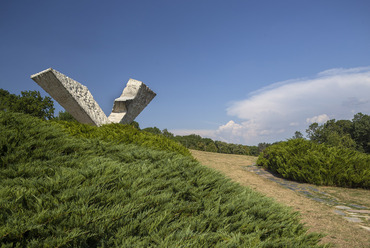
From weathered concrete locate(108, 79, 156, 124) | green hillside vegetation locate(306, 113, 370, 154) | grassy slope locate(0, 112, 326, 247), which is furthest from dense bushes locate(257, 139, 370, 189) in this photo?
green hillside vegetation locate(306, 113, 370, 154)

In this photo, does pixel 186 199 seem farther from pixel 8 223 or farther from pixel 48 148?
pixel 48 148

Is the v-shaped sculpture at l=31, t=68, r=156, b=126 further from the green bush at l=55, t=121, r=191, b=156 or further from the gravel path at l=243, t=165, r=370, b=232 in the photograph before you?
the gravel path at l=243, t=165, r=370, b=232

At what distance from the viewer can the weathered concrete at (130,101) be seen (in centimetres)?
984

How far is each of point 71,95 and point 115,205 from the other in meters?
6.61

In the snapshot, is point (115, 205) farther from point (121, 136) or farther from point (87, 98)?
point (87, 98)

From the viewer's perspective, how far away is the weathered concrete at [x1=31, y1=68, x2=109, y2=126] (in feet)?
23.8

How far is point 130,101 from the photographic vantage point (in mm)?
9844

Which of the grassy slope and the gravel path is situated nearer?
the grassy slope

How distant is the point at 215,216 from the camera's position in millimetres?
2486

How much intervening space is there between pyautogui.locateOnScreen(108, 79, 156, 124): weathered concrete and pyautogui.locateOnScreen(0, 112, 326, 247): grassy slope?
20.4 ft

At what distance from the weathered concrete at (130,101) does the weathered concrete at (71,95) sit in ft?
2.35

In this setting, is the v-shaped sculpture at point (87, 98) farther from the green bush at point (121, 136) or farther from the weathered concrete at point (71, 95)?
the green bush at point (121, 136)

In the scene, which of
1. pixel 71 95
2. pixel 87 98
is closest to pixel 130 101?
pixel 87 98

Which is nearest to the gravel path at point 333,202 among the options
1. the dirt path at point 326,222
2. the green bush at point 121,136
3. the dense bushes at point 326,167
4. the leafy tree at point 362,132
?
the dirt path at point 326,222
